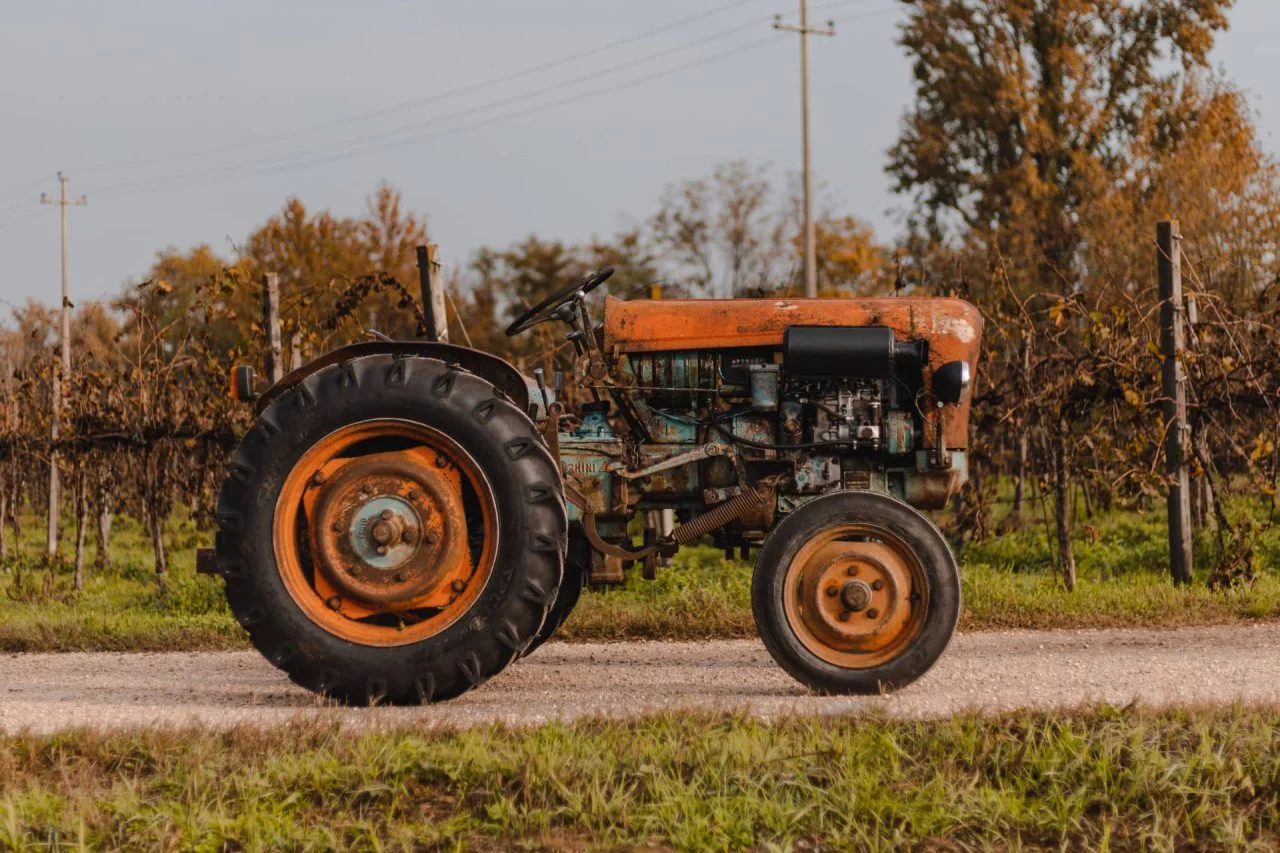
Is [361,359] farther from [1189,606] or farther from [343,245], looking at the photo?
[343,245]

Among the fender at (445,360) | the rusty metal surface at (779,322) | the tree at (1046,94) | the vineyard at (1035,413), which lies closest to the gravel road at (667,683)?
the rusty metal surface at (779,322)

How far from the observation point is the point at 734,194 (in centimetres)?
4609

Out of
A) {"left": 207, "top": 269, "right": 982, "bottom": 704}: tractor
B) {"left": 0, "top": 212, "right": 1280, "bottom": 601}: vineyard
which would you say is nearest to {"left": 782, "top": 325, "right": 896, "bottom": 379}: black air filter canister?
{"left": 207, "top": 269, "right": 982, "bottom": 704}: tractor

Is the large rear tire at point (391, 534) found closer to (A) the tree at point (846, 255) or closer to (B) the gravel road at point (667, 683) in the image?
(B) the gravel road at point (667, 683)

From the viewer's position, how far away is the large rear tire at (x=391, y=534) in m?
6.39

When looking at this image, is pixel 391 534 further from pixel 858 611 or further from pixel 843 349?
pixel 843 349

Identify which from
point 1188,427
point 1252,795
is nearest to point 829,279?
point 1188,427

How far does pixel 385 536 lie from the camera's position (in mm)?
6508

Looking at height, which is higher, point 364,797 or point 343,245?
point 343,245

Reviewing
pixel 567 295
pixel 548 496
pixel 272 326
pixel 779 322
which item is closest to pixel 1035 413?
pixel 779 322

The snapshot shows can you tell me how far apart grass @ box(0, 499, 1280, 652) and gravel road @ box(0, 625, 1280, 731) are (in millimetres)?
256

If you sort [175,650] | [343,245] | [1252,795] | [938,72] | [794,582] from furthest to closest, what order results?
[343,245], [938,72], [175,650], [794,582], [1252,795]

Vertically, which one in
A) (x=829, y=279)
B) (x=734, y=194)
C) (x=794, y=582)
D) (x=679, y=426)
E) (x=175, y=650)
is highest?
(x=734, y=194)

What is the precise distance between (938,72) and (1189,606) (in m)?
29.3
